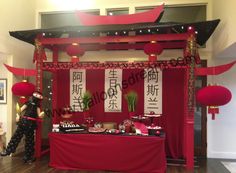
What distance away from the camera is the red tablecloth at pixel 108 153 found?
4.32 metres

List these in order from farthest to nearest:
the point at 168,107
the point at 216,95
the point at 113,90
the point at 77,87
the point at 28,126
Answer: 1. the point at 77,87
2. the point at 113,90
3. the point at 168,107
4. the point at 28,126
5. the point at 216,95

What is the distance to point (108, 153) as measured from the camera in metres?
4.44

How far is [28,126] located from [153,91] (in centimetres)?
278

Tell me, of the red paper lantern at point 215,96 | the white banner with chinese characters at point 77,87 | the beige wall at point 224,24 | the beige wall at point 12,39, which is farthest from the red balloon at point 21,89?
the beige wall at point 224,24

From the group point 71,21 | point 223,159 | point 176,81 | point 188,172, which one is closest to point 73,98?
point 71,21

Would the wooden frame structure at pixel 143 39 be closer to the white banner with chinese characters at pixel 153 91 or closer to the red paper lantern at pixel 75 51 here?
the red paper lantern at pixel 75 51

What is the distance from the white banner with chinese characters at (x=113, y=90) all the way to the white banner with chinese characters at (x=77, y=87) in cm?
58

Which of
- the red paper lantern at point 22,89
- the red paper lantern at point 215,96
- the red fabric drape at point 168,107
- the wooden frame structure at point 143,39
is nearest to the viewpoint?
the red paper lantern at point 215,96

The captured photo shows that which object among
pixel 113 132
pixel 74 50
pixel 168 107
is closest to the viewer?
pixel 113 132

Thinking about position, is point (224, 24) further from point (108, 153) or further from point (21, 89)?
point (21, 89)

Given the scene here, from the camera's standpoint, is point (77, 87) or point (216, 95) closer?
point (216, 95)

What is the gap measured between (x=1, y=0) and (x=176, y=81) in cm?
414

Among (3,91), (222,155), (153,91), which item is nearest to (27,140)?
(3,91)

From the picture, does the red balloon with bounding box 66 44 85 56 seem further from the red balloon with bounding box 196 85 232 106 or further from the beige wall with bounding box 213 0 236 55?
the beige wall with bounding box 213 0 236 55
